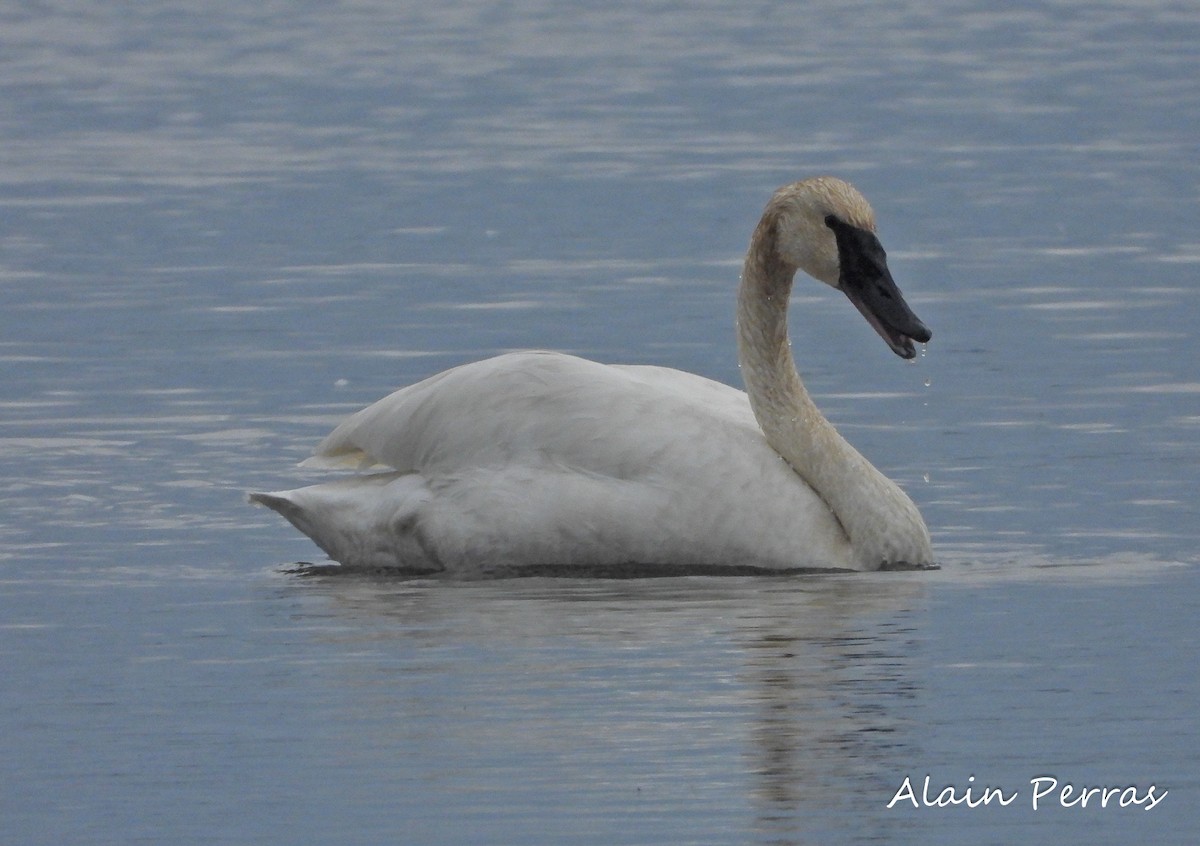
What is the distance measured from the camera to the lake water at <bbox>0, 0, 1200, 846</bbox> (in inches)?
310

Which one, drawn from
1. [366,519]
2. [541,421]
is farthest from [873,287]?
[366,519]

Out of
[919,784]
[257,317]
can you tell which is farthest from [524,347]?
[919,784]

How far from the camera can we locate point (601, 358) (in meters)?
15.3

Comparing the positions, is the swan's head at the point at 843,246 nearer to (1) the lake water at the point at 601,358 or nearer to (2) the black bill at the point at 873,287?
(2) the black bill at the point at 873,287

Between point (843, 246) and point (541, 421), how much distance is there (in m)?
1.35

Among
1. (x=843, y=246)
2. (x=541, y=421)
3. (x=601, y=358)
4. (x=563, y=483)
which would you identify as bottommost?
(x=601, y=358)

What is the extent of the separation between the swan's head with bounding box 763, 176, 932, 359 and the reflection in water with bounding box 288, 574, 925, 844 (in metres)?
1.04

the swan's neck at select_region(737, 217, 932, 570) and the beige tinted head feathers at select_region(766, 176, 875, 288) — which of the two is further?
the beige tinted head feathers at select_region(766, 176, 875, 288)

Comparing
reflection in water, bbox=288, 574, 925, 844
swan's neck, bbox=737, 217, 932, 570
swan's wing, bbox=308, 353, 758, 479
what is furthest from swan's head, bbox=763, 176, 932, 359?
reflection in water, bbox=288, 574, 925, 844

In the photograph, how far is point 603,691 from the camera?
880 cm

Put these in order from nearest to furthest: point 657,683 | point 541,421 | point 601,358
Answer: point 657,683, point 541,421, point 601,358

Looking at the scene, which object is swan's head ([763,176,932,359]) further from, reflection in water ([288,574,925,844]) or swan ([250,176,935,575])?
reflection in water ([288,574,925,844])

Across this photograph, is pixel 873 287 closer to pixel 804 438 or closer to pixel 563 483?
pixel 804 438

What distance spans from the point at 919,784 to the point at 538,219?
14431 mm
